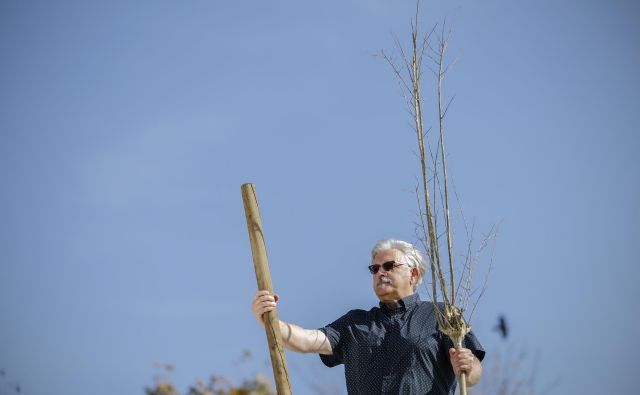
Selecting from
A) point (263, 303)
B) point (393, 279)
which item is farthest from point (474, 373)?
point (263, 303)

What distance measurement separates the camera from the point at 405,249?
495 centimetres

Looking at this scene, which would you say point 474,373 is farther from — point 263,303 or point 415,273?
point 263,303

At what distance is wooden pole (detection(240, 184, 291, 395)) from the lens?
13.7ft

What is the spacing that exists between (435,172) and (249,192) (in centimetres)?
116

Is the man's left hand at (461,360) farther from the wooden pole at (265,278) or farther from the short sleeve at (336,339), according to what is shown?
the wooden pole at (265,278)

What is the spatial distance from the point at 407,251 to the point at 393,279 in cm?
22

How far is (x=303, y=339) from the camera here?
14.9ft

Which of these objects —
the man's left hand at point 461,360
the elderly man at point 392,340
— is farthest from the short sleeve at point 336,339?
the man's left hand at point 461,360

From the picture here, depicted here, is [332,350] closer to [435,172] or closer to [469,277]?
[469,277]

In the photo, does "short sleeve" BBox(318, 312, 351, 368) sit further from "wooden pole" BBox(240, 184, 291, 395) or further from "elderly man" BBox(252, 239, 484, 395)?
"wooden pole" BBox(240, 184, 291, 395)

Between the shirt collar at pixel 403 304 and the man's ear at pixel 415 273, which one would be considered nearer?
the shirt collar at pixel 403 304


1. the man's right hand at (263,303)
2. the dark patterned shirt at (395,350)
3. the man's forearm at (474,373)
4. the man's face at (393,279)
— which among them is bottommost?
the man's forearm at (474,373)

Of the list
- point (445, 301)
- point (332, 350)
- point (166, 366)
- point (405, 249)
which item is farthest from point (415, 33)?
point (166, 366)

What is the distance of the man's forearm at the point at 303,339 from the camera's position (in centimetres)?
443
